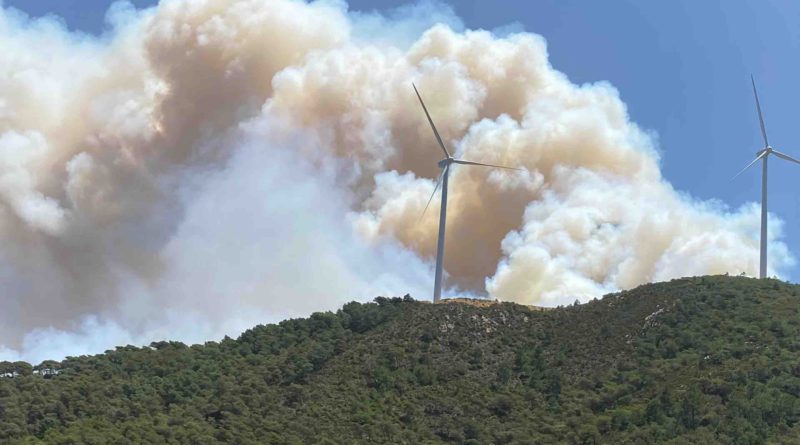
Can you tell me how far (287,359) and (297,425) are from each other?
1881 cm

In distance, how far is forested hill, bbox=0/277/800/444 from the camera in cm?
10525

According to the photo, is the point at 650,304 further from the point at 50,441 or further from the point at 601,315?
the point at 50,441

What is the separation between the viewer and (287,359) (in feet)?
424

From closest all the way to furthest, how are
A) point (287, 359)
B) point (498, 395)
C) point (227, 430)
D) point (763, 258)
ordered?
point (227, 430) → point (498, 395) → point (287, 359) → point (763, 258)

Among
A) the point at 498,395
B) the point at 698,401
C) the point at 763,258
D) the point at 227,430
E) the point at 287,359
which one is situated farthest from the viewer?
the point at 763,258

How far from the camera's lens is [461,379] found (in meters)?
122

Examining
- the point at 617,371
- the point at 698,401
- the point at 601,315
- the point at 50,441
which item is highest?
the point at 601,315

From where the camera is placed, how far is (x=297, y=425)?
111 m

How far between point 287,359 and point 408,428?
866 inches

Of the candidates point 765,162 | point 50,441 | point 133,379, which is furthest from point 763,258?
point 50,441

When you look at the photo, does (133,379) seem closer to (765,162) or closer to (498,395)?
(498,395)

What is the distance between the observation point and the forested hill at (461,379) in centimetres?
10525

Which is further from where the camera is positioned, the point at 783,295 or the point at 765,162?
the point at 765,162

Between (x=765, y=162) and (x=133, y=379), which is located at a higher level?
(x=765, y=162)
